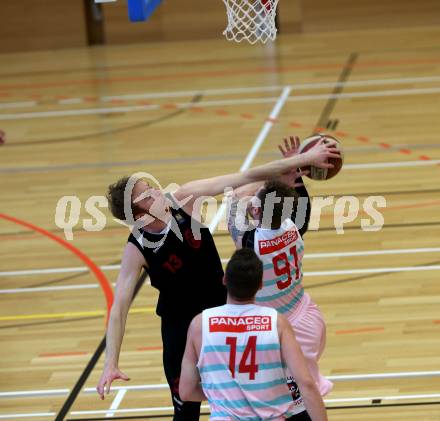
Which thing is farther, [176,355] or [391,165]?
[391,165]

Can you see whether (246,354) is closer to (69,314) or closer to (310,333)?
(310,333)

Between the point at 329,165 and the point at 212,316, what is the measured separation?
52.6 inches

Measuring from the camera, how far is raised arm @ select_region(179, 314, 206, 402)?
4.58 meters

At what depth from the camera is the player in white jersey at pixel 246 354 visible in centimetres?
447

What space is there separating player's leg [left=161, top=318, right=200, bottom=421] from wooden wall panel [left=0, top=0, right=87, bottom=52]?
16284mm

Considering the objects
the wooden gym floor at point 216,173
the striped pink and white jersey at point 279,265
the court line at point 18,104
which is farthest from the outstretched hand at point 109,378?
the court line at point 18,104

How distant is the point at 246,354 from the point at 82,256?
602cm

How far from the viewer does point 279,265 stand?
5711mm

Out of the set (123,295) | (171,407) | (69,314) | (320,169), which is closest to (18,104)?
(69,314)

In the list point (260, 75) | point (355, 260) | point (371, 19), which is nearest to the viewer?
point (355, 260)

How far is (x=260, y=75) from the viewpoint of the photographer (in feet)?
57.8

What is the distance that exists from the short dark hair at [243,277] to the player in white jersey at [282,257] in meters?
1.09

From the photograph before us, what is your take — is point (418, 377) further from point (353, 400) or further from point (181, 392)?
point (181, 392)

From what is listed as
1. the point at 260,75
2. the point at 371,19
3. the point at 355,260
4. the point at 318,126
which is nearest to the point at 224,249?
the point at 355,260
